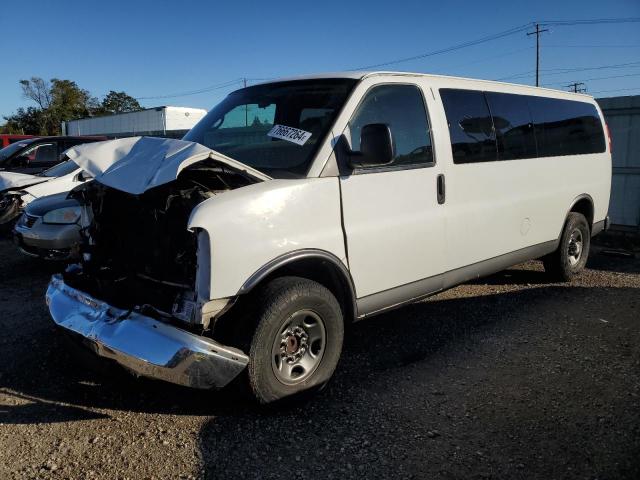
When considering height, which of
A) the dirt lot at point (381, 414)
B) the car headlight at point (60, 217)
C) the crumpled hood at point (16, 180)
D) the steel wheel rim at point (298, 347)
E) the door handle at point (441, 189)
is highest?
the crumpled hood at point (16, 180)

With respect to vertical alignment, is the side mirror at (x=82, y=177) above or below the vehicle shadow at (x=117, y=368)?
above

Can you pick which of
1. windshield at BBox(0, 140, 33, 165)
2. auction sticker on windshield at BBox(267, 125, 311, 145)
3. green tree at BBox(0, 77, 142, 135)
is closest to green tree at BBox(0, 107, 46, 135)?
green tree at BBox(0, 77, 142, 135)

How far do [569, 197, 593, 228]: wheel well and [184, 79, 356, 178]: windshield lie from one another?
3845 millimetres

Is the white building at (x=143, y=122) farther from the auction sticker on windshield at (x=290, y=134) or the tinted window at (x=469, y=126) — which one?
the auction sticker on windshield at (x=290, y=134)

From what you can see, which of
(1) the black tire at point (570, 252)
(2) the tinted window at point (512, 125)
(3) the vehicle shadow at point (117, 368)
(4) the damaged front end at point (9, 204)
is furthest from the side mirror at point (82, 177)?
(1) the black tire at point (570, 252)

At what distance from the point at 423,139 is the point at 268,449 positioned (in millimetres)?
2481

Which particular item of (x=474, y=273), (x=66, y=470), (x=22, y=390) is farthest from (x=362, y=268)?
(x=22, y=390)

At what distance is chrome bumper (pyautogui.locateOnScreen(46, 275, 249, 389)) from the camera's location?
2.77 metres

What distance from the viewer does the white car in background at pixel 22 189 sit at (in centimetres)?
818

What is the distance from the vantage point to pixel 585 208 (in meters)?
6.39

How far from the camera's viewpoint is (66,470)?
276 cm

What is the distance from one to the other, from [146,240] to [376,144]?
1.63 meters

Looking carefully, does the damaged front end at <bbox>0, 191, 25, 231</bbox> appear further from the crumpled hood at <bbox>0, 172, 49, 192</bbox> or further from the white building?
the white building

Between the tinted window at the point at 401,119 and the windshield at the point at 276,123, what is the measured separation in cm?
18
